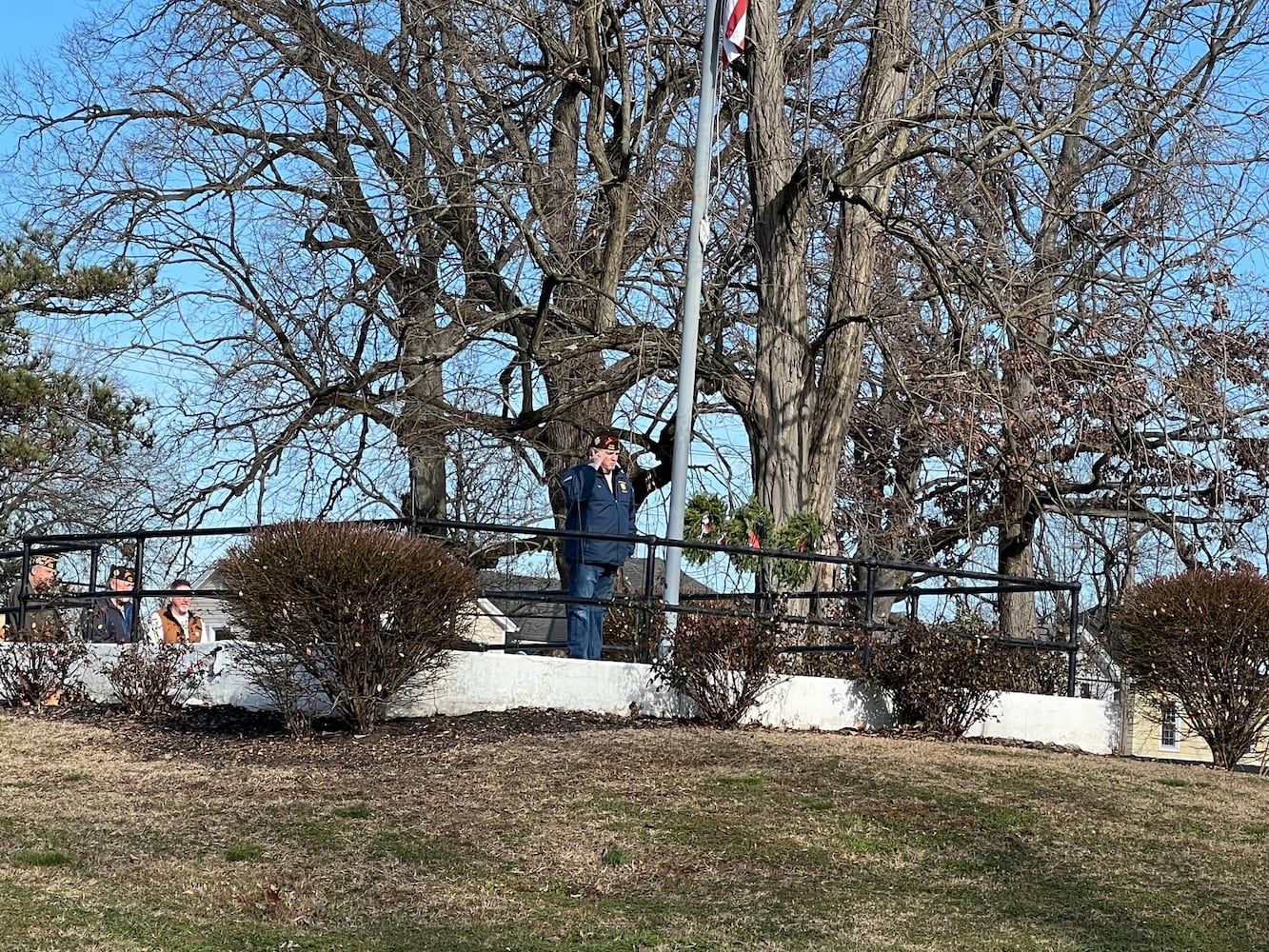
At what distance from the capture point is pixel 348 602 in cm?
1096

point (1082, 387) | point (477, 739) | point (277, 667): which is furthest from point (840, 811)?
point (1082, 387)

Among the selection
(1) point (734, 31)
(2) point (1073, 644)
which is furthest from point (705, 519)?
(1) point (734, 31)

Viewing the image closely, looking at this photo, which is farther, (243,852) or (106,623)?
(106,623)

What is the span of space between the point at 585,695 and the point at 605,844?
3820 mm

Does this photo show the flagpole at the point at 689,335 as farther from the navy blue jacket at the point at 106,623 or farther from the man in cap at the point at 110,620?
the navy blue jacket at the point at 106,623

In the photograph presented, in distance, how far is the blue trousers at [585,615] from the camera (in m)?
13.0

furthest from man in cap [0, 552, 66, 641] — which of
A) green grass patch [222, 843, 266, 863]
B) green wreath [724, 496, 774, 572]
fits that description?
green grass patch [222, 843, 266, 863]

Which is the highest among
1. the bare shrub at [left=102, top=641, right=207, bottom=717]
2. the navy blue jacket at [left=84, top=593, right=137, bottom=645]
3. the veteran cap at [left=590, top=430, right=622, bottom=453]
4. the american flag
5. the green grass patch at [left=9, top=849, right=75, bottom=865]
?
the american flag

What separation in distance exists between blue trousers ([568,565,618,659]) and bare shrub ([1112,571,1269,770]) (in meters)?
4.25

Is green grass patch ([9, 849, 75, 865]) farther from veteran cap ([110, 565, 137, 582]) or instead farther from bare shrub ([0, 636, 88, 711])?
veteran cap ([110, 565, 137, 582])

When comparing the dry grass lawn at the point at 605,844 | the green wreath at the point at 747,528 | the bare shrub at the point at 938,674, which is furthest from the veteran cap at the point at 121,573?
the bare shrub at the point at 938,674

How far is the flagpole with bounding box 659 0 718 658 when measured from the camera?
42.6 ft

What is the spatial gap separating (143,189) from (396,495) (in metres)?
4.36

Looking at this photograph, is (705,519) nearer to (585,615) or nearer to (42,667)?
(585,615)
